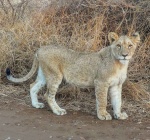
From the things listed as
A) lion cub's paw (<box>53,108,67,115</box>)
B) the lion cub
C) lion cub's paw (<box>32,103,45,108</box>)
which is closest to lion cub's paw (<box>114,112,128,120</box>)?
the lion cub

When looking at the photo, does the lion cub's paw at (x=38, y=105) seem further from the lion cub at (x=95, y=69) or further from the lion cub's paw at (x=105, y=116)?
the lion cub's paw at (x=105, y=116)

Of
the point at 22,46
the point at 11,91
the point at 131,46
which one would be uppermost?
the point at 131,46

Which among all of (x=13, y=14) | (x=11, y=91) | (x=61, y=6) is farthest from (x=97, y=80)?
(x=13, y=14)

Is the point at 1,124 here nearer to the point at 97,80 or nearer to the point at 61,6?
the point at 97,80

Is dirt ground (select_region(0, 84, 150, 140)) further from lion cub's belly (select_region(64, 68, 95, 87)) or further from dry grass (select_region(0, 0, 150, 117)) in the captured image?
dry grass (select_region(0, 0, 150, 117))

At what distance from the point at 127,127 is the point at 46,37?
2.87 m

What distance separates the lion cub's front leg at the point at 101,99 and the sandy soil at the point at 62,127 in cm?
10

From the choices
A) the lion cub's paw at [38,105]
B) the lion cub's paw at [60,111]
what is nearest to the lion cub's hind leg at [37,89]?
the lion cub's paw at [38,105]

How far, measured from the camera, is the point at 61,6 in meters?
8.94

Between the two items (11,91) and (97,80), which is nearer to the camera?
(97,80)

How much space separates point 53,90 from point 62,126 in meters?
0.76

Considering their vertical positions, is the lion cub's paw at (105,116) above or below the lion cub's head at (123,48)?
below

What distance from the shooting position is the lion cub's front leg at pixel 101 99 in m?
6.01

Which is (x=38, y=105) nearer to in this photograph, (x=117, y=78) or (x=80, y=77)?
(x=80, y=77)
